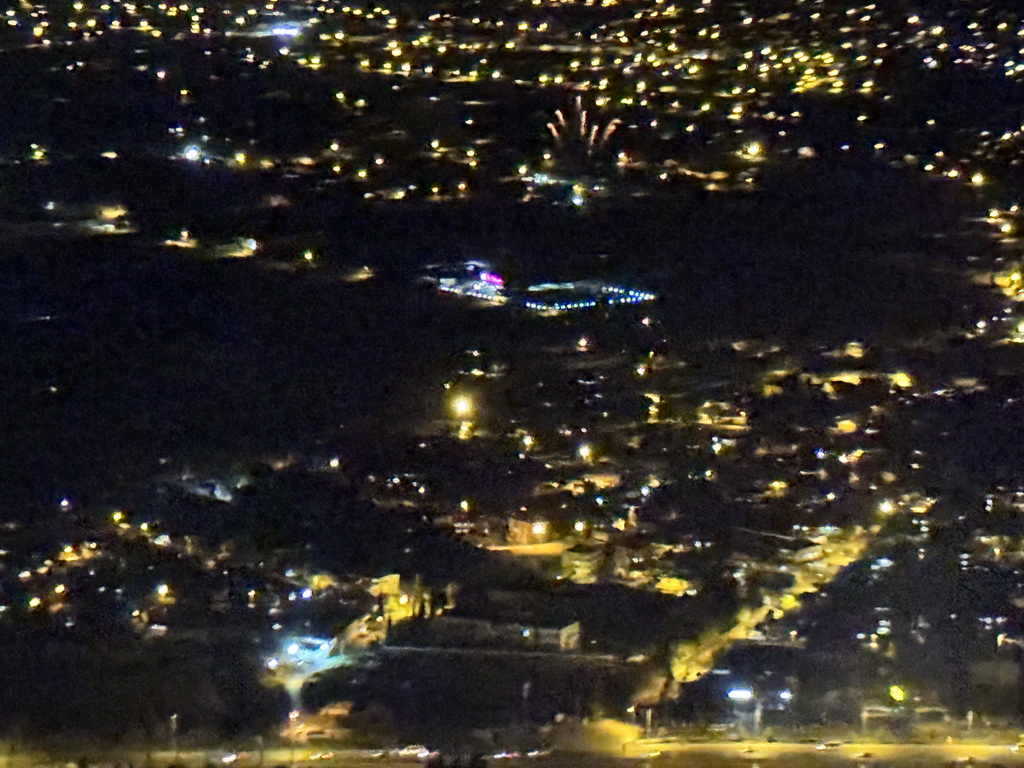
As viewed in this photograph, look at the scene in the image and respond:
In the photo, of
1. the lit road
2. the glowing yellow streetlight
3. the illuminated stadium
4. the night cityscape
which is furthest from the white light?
the illuminated stadium

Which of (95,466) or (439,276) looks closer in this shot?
(95,466)

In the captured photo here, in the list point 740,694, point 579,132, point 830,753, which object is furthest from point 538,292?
point 830,753

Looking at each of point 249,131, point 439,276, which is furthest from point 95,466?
point 249,131

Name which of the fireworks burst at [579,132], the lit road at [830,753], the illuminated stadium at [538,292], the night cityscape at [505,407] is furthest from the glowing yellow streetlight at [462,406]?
the fireworks burst at [579,132]

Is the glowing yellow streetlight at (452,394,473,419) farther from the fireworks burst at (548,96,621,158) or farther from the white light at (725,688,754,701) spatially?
the fireworks burst at (548,96,621,158)

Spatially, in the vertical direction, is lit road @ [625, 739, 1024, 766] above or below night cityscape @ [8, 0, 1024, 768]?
below

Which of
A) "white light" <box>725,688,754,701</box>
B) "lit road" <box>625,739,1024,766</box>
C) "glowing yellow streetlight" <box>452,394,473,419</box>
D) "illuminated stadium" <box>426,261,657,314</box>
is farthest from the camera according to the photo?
"illuminated stadium" <box>426,261,657,314</box>

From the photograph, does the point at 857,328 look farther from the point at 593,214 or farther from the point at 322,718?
the point at 322,718
